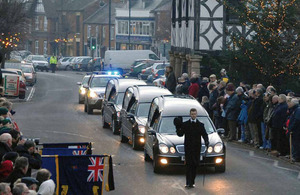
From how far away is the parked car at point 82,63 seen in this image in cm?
9012

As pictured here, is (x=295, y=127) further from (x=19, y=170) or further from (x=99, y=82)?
(x=99, y=82)

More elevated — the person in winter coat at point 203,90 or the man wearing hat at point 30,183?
the person in winter coat at point 203,90

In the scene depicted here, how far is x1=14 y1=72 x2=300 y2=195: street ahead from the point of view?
56.7 feet

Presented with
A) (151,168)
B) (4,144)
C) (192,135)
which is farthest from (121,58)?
(4,144)

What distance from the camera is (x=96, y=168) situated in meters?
15.3

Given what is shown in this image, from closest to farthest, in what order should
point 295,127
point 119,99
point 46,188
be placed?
point 46,188 < point 295,127 < point 119,99

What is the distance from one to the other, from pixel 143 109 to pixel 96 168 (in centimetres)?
973

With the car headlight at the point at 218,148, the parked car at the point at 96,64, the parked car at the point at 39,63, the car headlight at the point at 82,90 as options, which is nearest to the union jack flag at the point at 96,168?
the car headlight at the point at 218,148

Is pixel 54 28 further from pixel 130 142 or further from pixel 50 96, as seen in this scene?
pixel 130 142

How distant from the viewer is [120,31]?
114062 millimetres

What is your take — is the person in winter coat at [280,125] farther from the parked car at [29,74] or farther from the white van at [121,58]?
the white van at [121,58]

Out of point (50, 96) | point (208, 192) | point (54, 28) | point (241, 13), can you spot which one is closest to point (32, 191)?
point (208, 192)

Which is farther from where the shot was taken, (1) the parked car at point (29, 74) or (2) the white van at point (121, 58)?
(2) the white van at point (121, 58)

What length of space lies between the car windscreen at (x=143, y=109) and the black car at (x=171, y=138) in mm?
2368
